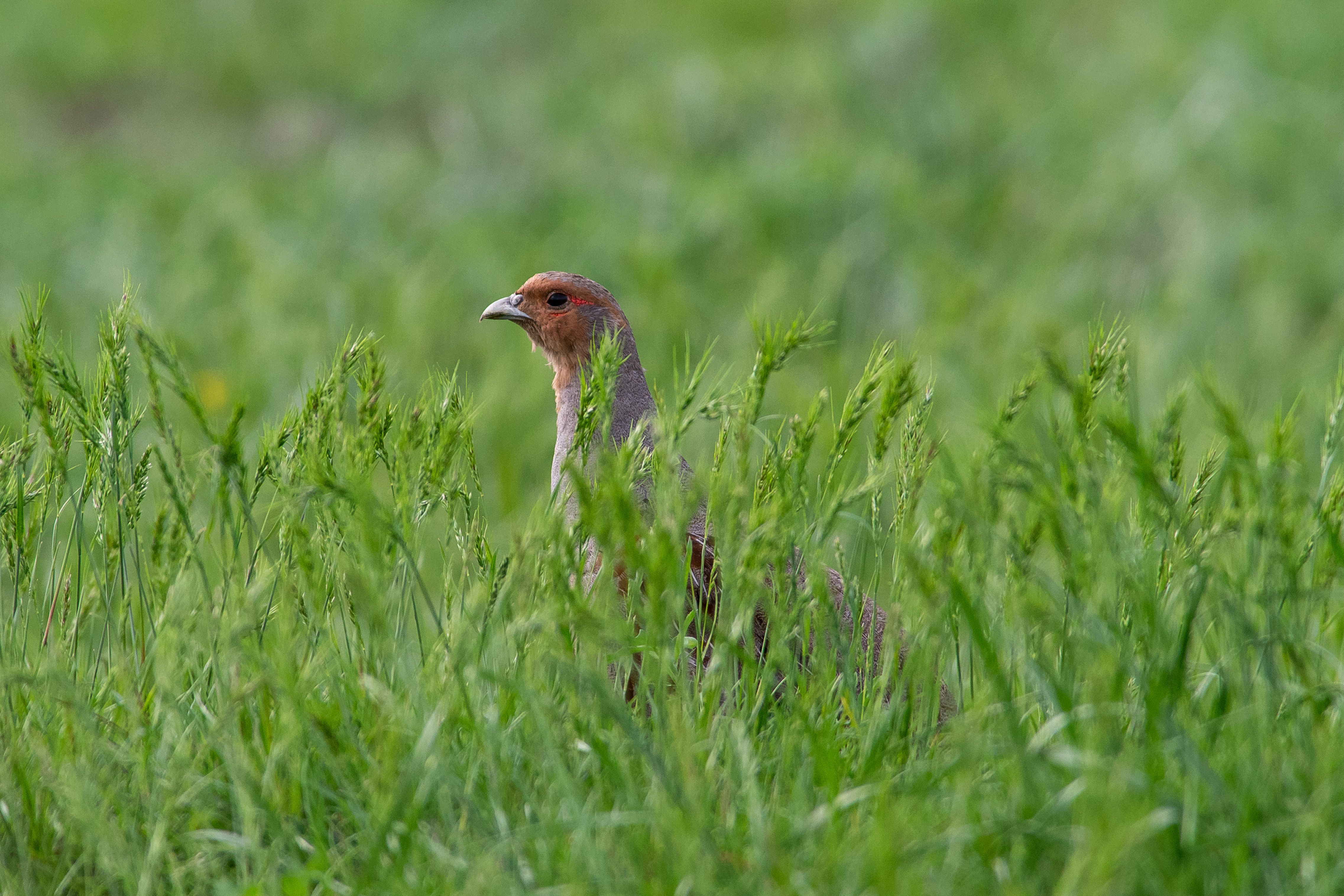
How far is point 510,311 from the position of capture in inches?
131

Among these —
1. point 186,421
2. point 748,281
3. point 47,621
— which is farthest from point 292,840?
point 748,281

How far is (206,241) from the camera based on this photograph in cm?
698

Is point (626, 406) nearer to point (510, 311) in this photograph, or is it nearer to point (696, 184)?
point (510, 311)

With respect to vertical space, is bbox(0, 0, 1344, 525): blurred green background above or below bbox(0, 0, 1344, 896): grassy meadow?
above

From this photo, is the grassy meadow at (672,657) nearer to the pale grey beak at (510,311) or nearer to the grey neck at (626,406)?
the grey neck at (626,406)

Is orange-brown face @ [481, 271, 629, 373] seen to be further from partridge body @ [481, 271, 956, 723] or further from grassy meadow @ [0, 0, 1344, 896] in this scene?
grassy meadow @ [0, 0, 1344, 896]

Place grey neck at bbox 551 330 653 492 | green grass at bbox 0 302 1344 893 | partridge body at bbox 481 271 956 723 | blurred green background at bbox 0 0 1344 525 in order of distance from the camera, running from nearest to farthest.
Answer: green grass at bbox 0 302 1344 893 → partridge body at bbox 481 271 956 723 → grey neck at bbox 551 330 653 492 → blurred green background at bbox 0 0 1344 525

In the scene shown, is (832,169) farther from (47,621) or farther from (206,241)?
(47,621)

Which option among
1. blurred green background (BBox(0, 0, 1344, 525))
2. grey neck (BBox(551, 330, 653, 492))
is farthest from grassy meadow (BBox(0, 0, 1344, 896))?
blurred green background (BBox(0, 0, 1344, 525))

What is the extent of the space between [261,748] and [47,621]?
0.60 metres

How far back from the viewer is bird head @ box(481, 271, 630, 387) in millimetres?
3270

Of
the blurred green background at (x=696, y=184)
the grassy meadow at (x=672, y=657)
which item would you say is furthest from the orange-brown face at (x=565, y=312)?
the blurred green background at (x=696, y=184)

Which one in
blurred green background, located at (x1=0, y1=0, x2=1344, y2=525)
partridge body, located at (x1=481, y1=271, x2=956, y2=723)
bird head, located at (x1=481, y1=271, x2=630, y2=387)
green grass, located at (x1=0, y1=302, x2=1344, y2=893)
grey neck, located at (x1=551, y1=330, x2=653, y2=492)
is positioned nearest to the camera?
green grass, located at (x1=0, y1=302, x2=1344, y2=893)

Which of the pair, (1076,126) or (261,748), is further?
(1076,126)
